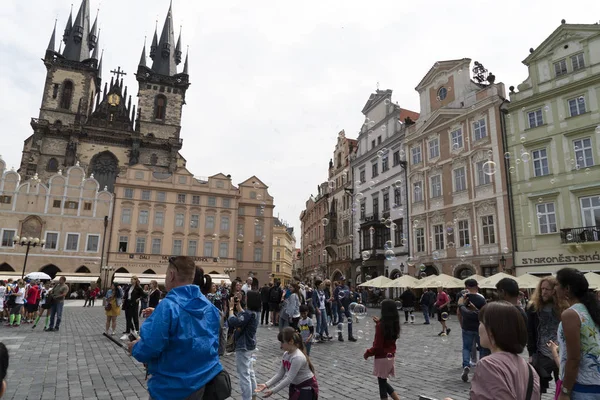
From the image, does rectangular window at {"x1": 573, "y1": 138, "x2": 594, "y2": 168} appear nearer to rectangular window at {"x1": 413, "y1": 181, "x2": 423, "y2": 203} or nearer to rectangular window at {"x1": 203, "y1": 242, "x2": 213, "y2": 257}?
rectangular window at {"x1": 413, "y1": 181, "x2": 423, "y2": 203}

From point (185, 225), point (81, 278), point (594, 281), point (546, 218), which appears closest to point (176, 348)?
point (594, 281)

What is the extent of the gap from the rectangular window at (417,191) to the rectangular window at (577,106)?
10.4 meters

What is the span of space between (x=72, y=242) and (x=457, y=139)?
3664cm

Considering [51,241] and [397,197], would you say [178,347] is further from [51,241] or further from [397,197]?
[51,241]

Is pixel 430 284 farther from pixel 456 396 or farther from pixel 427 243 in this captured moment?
pixel 456 396

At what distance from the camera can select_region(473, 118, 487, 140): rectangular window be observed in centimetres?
2536

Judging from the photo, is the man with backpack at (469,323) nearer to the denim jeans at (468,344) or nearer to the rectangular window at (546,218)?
the denim jeans at (468,344)

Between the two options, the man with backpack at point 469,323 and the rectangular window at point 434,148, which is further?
the rectangular window at point 434,148

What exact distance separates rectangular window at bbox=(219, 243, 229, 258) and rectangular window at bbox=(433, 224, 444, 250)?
24.3 m

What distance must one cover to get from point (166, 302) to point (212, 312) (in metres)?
0.41

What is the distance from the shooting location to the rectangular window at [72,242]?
128 ft

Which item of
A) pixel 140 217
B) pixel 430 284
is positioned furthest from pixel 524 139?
pixel 140 217

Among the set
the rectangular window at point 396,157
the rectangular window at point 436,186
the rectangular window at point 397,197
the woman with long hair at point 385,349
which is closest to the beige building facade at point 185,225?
the rectangular window at point 396,157

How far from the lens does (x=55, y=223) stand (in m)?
39.1
